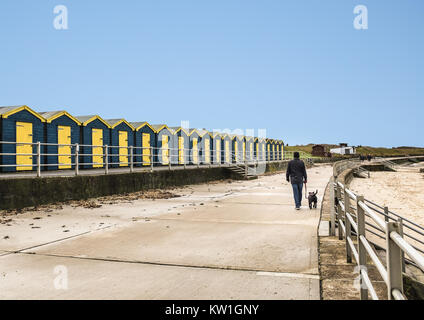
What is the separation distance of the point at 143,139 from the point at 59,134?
7.75 m

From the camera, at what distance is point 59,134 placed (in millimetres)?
21297

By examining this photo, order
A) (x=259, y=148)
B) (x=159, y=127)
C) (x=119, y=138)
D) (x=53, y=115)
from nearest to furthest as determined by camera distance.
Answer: (x=53, y=115)
(x=119, y=138)
(x=159, y=127)
(x=259, y=148)

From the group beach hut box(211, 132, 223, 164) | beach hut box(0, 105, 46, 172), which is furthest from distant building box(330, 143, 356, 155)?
beach hut box(0, 105, 46, 172)

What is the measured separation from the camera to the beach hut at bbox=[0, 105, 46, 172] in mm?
18134

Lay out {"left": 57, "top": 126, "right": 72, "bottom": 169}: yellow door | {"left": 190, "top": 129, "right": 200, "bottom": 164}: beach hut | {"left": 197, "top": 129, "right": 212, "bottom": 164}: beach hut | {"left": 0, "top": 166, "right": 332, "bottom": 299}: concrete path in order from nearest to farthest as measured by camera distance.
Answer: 1. {"left": 0, "top": 166, "right": 332, "bottom": 299}: concrete path
2. {"left": 57, "top": 126, "right": 72, "bottom": 169}: yellow door
3. {"left": 190, "top": 129, "right": 200, "bottom": 164}: beach hut
4. {"left": 197, "top": 129, "right": 212, "bottom": 164}: beach hut

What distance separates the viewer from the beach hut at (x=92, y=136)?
22938 mm

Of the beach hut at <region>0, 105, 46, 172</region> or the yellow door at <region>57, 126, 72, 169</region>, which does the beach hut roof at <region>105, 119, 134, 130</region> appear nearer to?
the yellow door at <region>57, 126, 72, 169</region>

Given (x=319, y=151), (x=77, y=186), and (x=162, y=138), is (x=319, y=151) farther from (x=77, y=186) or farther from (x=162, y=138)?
(x=77, y=186)

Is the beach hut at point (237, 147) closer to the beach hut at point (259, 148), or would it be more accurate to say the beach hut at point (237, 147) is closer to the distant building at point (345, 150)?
the beach hut at point (259, 148)

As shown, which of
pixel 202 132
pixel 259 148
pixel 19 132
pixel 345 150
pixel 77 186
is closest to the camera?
pixel 77 186

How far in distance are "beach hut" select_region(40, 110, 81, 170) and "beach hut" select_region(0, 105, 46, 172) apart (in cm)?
54

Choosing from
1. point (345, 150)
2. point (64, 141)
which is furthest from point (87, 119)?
point (345, 150)
